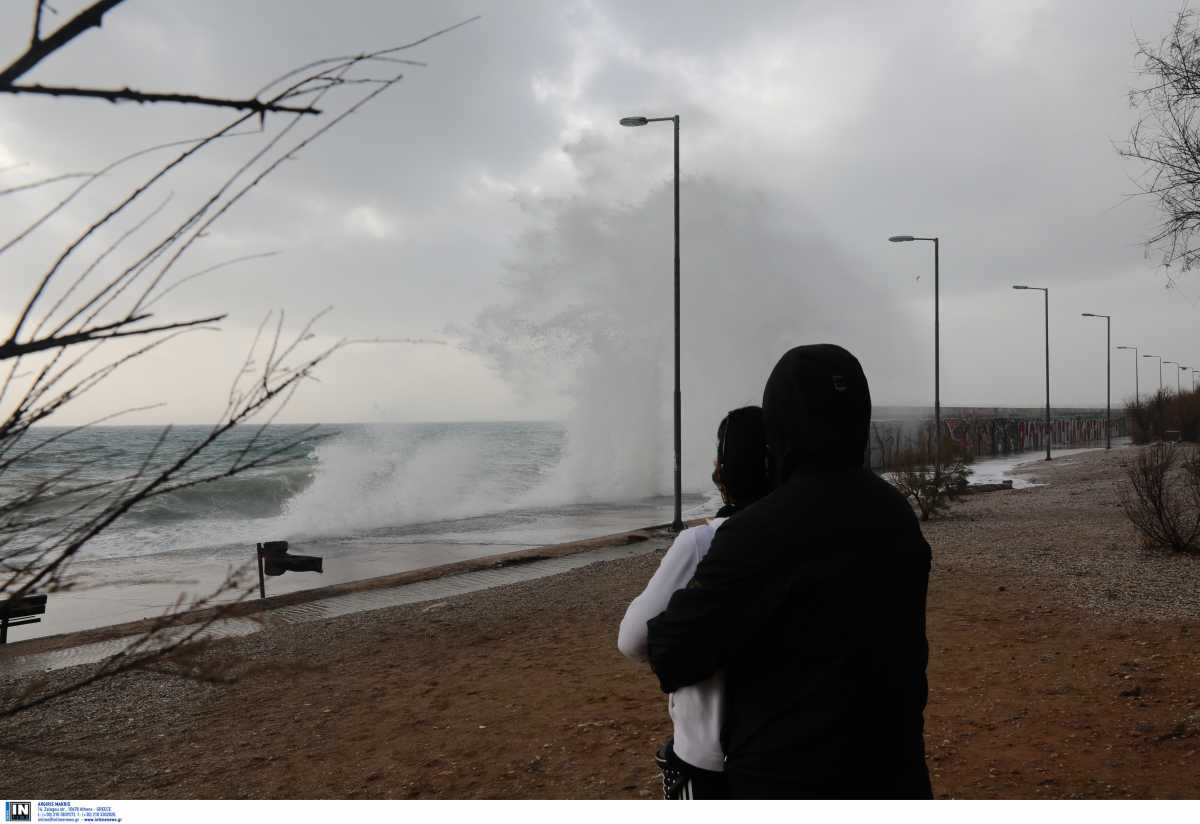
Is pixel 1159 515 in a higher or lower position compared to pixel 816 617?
lower

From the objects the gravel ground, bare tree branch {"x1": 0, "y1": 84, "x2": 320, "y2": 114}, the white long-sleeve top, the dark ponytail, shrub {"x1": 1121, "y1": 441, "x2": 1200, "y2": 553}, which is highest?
bare tree branch {"x1": 0, "y1": 84, "x2": 320, "y2": 114}

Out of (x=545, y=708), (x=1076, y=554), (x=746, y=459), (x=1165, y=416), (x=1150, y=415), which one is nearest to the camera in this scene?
(x=746, y=459)

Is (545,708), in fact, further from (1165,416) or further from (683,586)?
(1165,416)

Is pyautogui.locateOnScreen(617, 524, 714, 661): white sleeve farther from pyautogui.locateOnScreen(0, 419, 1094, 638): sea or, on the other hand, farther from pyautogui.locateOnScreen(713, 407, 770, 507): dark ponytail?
pyautogui.locateOnScreen(0, 419, 1094, 638): sea

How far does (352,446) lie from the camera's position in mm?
26094

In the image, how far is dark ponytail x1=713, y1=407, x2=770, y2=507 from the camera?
1778 mm

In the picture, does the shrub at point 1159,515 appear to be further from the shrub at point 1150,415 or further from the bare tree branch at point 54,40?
the shrub at point 1150,415

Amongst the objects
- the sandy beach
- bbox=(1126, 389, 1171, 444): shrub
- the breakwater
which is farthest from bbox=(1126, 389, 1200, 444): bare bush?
the sandy beach

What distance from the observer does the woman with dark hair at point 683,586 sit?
162cm

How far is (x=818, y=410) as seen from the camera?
1498mm

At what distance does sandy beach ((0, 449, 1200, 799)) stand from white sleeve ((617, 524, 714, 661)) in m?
0.63

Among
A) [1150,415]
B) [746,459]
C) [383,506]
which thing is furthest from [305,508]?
[1150,415]

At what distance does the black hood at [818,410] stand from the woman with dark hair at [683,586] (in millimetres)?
162

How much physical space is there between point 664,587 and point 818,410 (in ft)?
1.55
